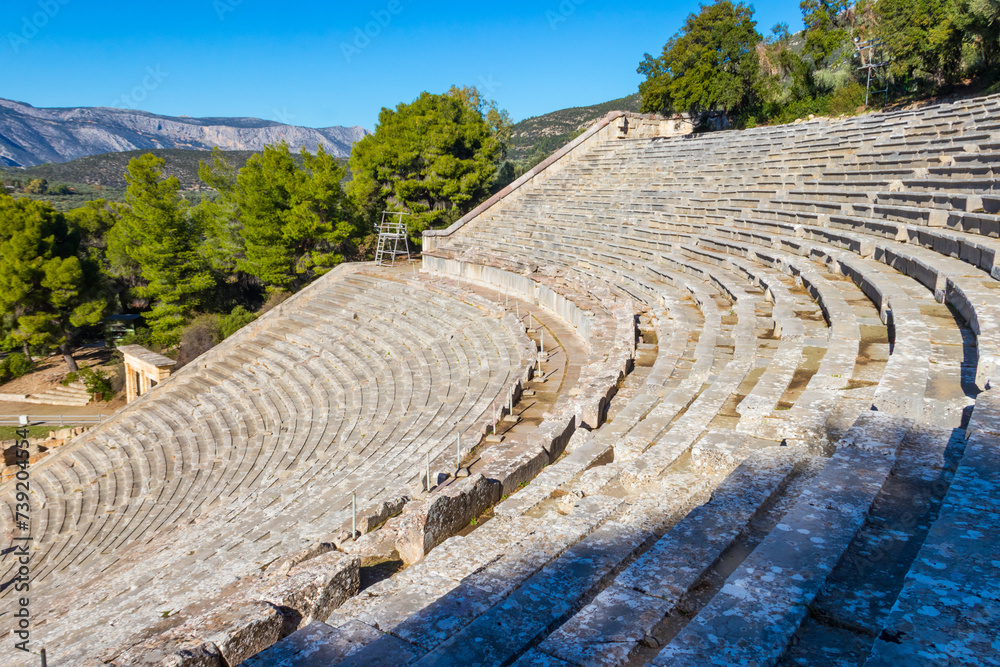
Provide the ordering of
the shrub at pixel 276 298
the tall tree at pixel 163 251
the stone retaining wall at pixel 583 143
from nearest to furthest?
the stone retaining wall at pixel 583 143 → the shrub at pixel 276 298 → the tall tree at pixel 163 251

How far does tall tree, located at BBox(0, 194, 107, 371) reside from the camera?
25.8 meters

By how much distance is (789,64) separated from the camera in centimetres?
2783

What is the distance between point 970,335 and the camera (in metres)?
5.44

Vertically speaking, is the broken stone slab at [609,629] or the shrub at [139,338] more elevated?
the broken stone slab at [609,629]

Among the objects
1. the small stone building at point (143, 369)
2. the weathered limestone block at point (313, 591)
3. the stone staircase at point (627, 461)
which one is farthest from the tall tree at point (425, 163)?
the weathered limestone block at point (313, 591)

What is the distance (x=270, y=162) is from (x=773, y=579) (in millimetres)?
28306

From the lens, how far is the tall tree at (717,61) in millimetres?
27406

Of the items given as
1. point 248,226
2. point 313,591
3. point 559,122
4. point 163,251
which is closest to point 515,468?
point 313,591

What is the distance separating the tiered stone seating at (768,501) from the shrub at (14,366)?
95.0 ft

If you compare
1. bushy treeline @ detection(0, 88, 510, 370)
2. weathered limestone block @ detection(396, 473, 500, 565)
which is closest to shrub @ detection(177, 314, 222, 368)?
bushy treeline @ detection(0, 88, 510, 370)

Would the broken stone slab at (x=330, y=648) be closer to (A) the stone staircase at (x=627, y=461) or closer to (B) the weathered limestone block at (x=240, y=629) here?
(A) the stone staircase at (x=627, y=461)

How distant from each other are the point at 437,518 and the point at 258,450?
31.9ft

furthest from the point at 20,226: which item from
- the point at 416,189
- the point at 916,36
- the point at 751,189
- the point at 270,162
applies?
the point at 916,36

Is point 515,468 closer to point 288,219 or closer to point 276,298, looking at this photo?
point 276,298
